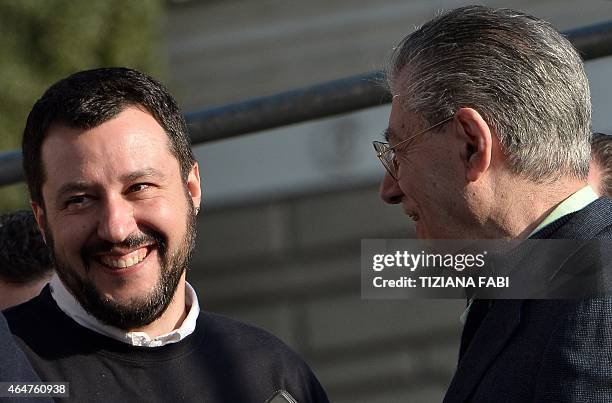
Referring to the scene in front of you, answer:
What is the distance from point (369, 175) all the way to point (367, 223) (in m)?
0.39

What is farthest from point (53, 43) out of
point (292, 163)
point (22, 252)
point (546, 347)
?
point (546, 347)

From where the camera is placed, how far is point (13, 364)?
250 centimetres

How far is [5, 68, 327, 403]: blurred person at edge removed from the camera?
259 cm

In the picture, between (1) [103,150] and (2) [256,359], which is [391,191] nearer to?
(2) [256,359]

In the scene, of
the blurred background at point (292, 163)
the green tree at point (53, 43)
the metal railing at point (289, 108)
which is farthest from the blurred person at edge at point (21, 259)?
the blurred background at point (292, 163)

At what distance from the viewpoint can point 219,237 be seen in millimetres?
10008

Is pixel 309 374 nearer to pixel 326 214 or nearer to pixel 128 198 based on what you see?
pixel 128 198

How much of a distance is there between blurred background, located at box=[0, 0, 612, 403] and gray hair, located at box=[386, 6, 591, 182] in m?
5.87

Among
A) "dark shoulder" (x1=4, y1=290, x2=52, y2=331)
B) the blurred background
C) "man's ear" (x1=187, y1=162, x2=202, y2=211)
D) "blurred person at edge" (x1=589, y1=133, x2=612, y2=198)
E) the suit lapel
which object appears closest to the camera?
the suit lapel

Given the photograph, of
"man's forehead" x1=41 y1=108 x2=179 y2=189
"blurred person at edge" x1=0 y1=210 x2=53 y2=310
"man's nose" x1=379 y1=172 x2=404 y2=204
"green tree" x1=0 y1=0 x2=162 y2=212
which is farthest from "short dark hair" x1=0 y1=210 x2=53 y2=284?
"green tree" x1=0 y1=0 x2=162 y2=212

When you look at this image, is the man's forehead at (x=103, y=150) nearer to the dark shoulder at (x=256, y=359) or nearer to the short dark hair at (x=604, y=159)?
the dark shoulder at (x=256, y=359)

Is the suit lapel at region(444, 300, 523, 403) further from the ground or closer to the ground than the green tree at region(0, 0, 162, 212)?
closer to the ground

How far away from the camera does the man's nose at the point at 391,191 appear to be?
2.68 meters

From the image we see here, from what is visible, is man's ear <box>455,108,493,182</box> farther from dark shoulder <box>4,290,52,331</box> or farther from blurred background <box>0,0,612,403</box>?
blurred background <box>0,0,612,403</box>
